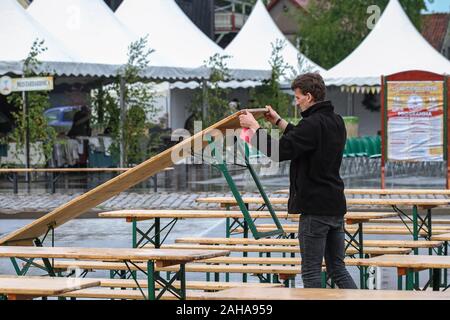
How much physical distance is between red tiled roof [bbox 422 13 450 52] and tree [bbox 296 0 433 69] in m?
14.6

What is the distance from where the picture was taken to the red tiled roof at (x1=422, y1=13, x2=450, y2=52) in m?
81.9

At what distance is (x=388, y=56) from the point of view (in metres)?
38.9

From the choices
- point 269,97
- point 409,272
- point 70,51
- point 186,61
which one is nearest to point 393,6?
point 269,97

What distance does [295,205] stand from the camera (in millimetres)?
9141

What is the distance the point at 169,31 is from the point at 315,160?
89.5ft

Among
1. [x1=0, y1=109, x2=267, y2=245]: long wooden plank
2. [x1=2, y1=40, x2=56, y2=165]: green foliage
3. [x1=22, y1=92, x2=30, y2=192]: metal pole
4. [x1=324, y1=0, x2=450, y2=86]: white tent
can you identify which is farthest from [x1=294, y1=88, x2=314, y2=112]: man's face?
[x1=324, y1=0, x2=450, y2=86]: white tent

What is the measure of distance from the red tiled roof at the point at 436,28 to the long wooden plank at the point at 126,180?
238 ft

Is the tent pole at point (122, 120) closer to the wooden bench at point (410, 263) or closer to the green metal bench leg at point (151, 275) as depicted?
the wooden bench at point (410, 263)

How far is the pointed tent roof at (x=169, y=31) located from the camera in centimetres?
3466

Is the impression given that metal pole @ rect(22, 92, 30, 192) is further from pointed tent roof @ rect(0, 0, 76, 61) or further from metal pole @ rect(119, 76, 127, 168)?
metal pole @ rect(119, 76, 127, 168)

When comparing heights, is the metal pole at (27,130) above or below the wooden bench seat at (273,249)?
above

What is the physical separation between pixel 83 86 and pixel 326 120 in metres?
28.7

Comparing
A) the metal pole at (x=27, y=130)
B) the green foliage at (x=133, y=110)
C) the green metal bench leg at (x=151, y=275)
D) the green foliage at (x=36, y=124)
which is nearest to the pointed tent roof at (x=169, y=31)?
the green foliage at (x=133, y=110)
